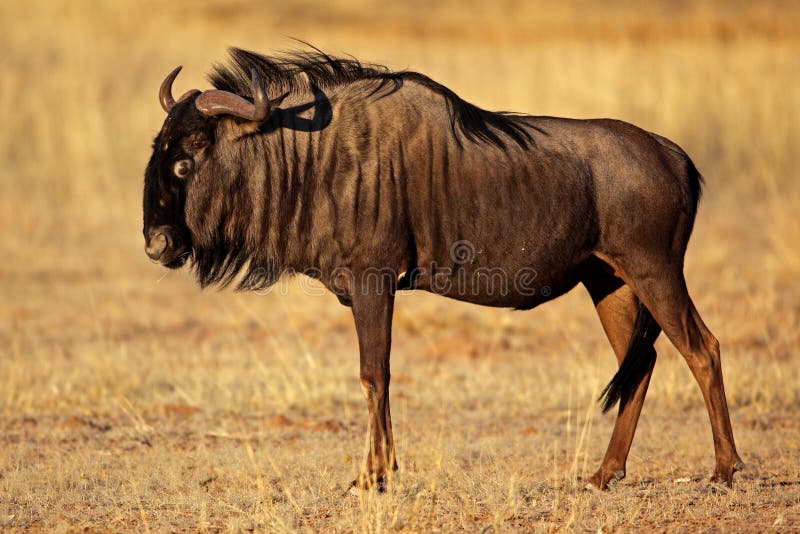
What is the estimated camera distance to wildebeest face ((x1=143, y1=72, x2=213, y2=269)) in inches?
237

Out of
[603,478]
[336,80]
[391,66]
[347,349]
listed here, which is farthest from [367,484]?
[391,66]

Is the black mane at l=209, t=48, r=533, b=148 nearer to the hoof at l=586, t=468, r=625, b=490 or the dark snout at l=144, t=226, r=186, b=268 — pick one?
the dark snout at l=144, t=226, r=186, b=268

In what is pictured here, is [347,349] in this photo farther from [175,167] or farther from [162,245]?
[175,167]

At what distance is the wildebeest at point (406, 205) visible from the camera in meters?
5.98

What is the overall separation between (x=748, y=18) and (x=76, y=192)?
18.0 m

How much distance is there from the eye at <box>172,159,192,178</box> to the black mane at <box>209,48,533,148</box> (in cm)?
55

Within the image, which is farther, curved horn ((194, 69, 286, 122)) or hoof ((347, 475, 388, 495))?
curved horn ((194, 69, 286, 122))

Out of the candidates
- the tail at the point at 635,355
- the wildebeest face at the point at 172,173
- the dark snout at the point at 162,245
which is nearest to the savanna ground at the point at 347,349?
the tail at the point at 635,355

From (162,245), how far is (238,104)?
88 centimetres

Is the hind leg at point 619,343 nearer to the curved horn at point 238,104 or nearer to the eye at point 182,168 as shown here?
the curved horn at point 238,104

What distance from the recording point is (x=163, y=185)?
6.02 meters

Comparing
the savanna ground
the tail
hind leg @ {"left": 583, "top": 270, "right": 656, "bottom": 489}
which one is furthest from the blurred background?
the tail

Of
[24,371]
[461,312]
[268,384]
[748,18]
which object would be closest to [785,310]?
[461,312]

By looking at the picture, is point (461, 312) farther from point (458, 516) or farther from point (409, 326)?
point (458, 516)
